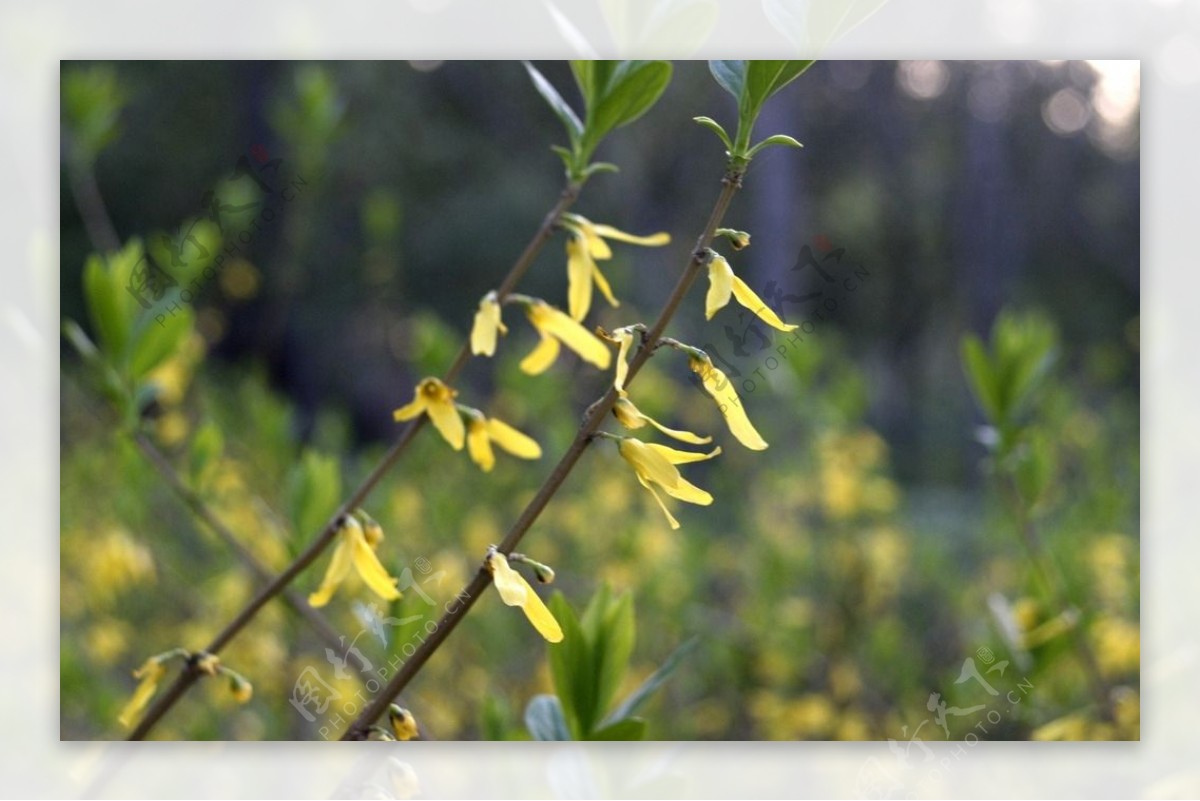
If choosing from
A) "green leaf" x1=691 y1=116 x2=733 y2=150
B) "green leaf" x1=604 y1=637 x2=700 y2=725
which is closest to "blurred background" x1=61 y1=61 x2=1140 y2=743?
"green leaf" x1=604 y1=637 x2=700 y2=725

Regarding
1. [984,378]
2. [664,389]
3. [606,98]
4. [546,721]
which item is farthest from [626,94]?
[664,389]

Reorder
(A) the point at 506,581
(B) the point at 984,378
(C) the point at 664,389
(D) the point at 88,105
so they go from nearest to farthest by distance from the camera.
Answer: (A) the point at 506,581, (B) the point at 984,378, (D) the point at 88,105, (C) the point at 664,389

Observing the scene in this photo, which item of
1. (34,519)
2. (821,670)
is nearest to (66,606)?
(34,519)

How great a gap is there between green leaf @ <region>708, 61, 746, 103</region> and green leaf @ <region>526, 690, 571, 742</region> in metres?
0.49

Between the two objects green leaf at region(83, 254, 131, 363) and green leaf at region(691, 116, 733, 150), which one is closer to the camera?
green leaf at region(691, 116, 733, 150)

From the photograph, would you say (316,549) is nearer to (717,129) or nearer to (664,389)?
(717,129)

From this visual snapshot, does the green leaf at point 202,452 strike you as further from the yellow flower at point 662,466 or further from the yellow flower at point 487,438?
the yellow flower at point 662,466

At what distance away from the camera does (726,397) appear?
2.16 ft

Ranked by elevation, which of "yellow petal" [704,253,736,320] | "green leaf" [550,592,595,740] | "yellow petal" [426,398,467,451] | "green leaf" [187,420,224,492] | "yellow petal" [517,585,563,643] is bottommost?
"green leaf" [550,592,595,740]

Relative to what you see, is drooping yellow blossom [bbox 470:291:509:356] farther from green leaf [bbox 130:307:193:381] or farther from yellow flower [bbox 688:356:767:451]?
green leaf [bbox 130:307:193:381]

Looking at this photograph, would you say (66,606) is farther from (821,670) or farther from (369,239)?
(821,670)

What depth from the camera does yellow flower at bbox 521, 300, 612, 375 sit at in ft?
2.52

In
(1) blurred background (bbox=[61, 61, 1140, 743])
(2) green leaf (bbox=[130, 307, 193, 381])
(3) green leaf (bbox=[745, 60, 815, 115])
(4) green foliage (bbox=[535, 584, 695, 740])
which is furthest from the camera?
(1) blurred background (bbox=[61, 61, 1140, 743])

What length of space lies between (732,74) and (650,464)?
0.29 metres
